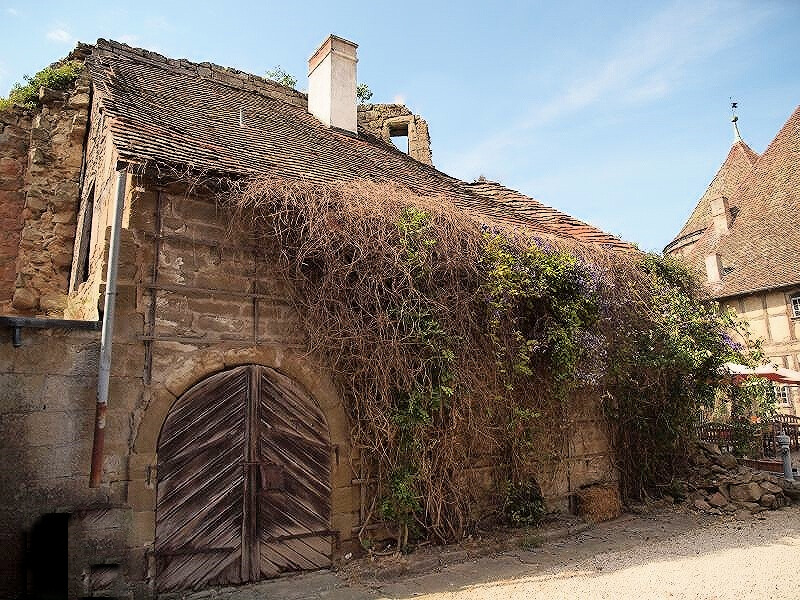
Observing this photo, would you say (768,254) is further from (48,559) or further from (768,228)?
(48,559)

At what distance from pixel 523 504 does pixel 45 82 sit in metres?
9.22

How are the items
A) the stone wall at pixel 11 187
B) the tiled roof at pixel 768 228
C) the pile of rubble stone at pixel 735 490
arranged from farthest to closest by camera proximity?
the tiled roof at pixel 768 228 < the pile of rubble stone at pixel 735 490 < the stone wall at pixel 11 187

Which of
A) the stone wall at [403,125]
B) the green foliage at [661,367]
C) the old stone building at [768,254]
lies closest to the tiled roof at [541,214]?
the green foliage at [661,367]

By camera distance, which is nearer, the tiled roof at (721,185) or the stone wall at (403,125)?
the stone wall at (403,125)

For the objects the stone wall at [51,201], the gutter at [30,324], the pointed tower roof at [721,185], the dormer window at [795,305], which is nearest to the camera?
the gutter at [30,324]

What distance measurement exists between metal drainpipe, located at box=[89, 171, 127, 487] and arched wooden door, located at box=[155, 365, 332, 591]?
0.51 m

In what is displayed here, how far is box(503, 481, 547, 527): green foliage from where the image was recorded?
643 centimetres

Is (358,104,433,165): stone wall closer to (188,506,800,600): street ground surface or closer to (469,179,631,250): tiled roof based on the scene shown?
(469,179,631,250): tiled roof

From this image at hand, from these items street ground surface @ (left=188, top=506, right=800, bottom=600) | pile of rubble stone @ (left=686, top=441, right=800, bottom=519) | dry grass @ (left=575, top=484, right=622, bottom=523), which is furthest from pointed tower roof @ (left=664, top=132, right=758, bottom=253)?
street ground surface @ (left=188, top=506, right=800, bottom=600)

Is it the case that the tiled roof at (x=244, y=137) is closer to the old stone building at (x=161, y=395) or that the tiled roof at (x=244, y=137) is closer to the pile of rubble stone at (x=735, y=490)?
the old stone building at (x=161, y=395)

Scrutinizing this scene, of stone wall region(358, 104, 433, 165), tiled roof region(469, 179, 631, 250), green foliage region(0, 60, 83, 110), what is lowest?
tiled roof region(469, 179, 631, 250)

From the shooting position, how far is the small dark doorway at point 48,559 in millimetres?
4133

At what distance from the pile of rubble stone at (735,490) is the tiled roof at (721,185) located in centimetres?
2310

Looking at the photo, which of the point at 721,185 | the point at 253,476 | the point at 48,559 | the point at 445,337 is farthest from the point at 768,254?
the point at 48,559
